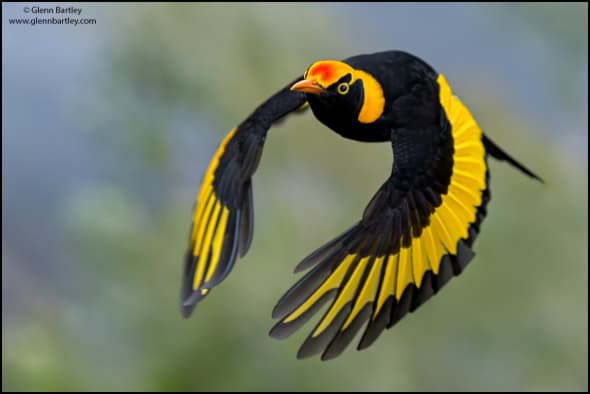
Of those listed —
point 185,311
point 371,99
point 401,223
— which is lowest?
point 185,311

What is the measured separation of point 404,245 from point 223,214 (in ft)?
1.19

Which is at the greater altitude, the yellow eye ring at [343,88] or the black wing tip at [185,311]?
the yellow eye ring at [343,88]

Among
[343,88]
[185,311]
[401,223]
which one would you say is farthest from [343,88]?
[185,311]

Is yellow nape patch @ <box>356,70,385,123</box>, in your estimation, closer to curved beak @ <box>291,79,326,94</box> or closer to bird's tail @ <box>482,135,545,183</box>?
curved beak @ <box>291,79,326,94</box>

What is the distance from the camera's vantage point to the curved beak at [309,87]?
39.5 inches

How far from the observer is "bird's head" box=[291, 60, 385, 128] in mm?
1026

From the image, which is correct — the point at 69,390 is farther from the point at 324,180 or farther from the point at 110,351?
the point at 324,180

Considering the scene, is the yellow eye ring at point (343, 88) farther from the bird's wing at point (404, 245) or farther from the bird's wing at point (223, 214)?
the bird's wing at point (223, 214)

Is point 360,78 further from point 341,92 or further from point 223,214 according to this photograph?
point 223,214

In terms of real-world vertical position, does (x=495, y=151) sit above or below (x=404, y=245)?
above

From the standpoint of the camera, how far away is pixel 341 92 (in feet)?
3.51

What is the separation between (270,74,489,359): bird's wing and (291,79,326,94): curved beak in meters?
0.29

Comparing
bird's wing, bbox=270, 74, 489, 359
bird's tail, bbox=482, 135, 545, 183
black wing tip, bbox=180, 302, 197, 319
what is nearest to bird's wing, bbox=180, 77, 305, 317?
black wing tip, bbox=180, 302, 197, 319

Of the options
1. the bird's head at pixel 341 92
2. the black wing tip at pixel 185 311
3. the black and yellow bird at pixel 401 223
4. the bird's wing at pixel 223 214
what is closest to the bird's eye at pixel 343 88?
the bird's head at pixel 341 92
